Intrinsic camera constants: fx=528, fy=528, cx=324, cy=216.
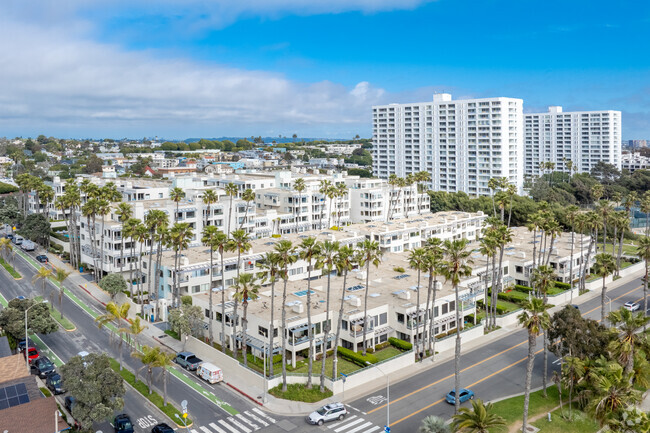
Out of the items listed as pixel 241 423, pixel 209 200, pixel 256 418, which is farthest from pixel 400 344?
pixel 209 200

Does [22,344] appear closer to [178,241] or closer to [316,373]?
[178,241]

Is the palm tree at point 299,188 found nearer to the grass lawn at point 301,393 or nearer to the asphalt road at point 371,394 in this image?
the asphalt road at point 371,394

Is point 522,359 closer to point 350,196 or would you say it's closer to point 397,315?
point 397,315

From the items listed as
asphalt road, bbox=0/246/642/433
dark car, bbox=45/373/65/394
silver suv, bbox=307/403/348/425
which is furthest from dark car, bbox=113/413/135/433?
silver suv, bbox=307/403/348/425

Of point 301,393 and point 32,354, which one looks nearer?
point 301,393

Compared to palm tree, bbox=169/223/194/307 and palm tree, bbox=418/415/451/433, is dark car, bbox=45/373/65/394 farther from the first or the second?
palm tree, bbox=418/415/451/433

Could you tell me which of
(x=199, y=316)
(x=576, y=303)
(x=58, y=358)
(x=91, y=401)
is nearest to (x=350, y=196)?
(x=576, y=303)

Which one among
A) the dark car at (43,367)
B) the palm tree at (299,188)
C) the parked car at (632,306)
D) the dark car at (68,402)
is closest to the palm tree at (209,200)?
the palm tree at (299,188)
